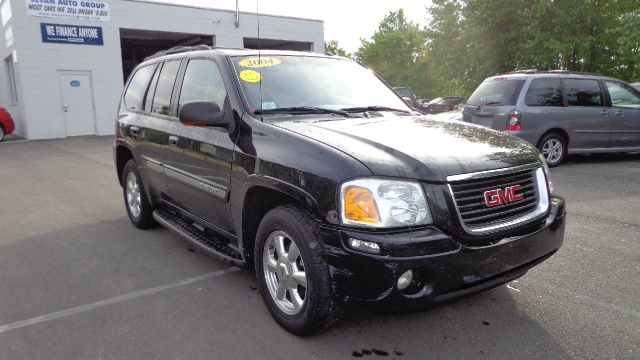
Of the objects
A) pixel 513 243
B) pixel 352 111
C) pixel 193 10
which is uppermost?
pixel 193 10

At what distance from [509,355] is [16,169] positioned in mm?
A: 10817

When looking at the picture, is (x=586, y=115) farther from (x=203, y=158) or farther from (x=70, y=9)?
(x=70, y=9)

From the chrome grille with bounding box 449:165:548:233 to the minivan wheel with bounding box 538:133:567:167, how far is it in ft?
22.1

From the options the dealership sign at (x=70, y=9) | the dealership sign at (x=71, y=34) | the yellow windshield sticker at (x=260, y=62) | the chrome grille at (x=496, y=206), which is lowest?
the chrome grille at (x=496, y=206)

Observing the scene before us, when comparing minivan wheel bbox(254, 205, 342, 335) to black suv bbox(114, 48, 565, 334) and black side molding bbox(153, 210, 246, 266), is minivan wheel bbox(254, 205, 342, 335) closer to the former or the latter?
black suv bbox(114, 48, 565, 334)

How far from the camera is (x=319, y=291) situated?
2.60 metres

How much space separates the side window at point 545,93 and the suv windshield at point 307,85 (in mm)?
5492

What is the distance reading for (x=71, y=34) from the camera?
18062 mm

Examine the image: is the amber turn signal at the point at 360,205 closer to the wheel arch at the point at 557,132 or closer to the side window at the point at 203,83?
the side window at the point at 203,83

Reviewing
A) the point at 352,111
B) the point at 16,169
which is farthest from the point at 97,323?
the point at 16,169

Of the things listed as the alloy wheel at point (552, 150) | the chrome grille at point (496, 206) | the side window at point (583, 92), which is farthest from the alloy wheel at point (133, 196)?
the side window at point (583, 92)

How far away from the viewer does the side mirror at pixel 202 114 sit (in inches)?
127

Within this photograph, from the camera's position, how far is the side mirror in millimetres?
3227

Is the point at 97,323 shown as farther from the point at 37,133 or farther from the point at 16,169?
the point at 37,133
